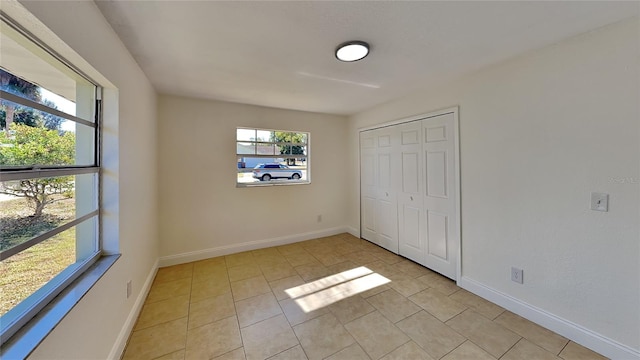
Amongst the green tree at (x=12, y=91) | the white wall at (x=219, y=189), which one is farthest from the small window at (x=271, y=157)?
the green tree at (x=12, y=91)

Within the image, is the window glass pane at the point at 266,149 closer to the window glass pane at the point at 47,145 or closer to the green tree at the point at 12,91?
the window glass pane at the point at 47,145

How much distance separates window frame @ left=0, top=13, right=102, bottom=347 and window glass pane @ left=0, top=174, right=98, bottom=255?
3 cm

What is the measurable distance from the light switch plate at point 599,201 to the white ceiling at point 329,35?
1.19m

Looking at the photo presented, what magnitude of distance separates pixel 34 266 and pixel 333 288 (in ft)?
7.28

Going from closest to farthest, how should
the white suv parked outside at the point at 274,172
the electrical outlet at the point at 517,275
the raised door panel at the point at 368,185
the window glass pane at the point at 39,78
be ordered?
the window glass pane at the point at 39,78 < the electrical outlet at the point at 517,275 < the white suv parked outside at the point at 274,172 < the raised door panel at the point at 368,185

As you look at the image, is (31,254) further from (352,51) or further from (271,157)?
(271,157)

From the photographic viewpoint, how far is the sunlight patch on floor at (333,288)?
7.50ft

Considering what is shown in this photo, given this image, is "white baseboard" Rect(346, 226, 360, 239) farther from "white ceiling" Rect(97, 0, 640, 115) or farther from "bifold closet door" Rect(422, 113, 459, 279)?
"white ceiling" Rect(97, 0, 640, 115)

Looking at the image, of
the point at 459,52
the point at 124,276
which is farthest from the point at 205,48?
the point at 459,52

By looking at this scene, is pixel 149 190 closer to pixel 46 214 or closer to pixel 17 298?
pixel 46 214

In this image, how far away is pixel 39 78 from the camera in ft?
3.71

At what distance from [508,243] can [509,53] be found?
170 centimetres

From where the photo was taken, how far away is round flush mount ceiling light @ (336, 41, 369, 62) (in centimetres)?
180

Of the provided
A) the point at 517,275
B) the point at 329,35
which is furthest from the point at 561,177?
the point at 329,35
